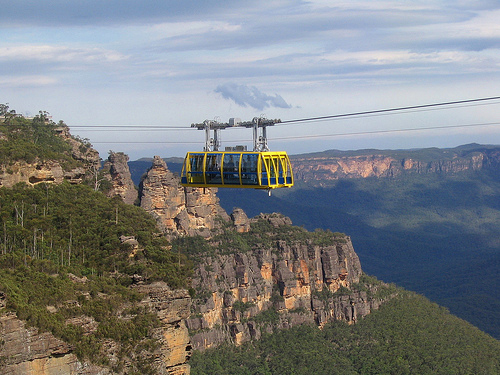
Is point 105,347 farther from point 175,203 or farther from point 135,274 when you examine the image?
point 175,203

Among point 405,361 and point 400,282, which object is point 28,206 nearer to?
point 405,361

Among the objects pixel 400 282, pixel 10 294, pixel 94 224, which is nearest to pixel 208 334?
pixel 94 224

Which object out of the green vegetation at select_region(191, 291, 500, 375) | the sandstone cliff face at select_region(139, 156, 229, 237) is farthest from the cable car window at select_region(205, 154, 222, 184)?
the sandstone cliff face at select_region(139, 156, 229, 237)

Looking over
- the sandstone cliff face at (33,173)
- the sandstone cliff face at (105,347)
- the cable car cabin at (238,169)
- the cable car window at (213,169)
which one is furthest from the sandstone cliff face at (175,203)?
the sandstone cliff face at (105,347)

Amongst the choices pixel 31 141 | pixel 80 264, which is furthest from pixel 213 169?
pixel 31 141

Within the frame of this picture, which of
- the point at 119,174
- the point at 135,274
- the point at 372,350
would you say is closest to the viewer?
the point at 135,274

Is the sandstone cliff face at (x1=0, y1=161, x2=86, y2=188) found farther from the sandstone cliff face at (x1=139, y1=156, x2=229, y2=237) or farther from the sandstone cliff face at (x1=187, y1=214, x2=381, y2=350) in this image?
the sandstone cliff face at (x1=187, y1=214, x2=381, y2=350)
